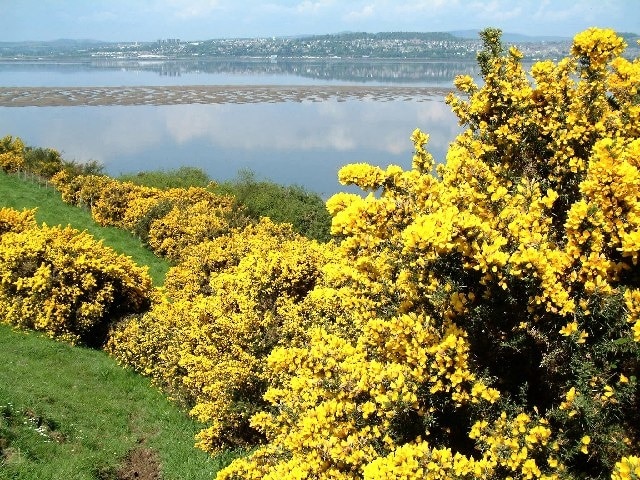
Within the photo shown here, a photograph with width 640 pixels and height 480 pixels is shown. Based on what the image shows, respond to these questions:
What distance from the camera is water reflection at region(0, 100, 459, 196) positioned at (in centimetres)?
5095

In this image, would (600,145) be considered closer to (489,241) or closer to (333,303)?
(489,241)

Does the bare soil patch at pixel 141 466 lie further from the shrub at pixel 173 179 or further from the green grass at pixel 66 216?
the shrub at pixel 173 179

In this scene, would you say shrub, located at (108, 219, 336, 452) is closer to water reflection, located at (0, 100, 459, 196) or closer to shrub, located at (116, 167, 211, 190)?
shrub, located at (116, 167, 211, 190)

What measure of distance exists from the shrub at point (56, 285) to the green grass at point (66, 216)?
5726mm

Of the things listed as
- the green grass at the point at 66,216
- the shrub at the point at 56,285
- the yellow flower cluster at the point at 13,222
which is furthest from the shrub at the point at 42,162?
the shrub at the point at 56,285

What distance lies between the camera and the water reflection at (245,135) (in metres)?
50.9

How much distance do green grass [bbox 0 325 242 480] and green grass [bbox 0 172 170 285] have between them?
8185mm

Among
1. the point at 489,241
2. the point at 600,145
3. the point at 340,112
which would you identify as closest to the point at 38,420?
the point at 489,241

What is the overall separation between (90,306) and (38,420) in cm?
590

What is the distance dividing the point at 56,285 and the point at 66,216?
14.5m

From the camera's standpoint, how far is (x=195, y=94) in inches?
3903

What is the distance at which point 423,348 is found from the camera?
5.24 meters

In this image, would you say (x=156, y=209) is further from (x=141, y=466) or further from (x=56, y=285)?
(x=141, y=466)

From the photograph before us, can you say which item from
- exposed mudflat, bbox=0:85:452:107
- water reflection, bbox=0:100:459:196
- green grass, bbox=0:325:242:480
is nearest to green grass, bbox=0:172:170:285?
green grass, bbox=0:325:242:480
